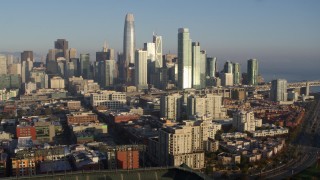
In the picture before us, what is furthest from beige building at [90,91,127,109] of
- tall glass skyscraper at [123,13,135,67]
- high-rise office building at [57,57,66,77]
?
tall glass skyscraper at [123,13,135,67]

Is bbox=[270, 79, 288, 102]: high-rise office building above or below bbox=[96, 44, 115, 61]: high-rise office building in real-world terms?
below

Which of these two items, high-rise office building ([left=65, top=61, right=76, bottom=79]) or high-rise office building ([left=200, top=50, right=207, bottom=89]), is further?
high-rise office building ([left=65, top=61, right=76, bottom=79])

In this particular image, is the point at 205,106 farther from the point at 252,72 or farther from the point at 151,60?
the point at 151,60

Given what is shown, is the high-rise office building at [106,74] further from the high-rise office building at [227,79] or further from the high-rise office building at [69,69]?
the high-rise office building at [227,79]

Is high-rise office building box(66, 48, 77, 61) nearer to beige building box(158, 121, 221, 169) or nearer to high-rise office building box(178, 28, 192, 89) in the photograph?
high-rise office building box(178, 28, 192, 89)

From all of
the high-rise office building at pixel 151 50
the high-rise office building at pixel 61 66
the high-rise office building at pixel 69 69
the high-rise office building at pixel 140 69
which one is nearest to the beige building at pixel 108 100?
the high-rise office building at pixel 140 69

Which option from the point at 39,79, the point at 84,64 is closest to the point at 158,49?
the point at 84,64
